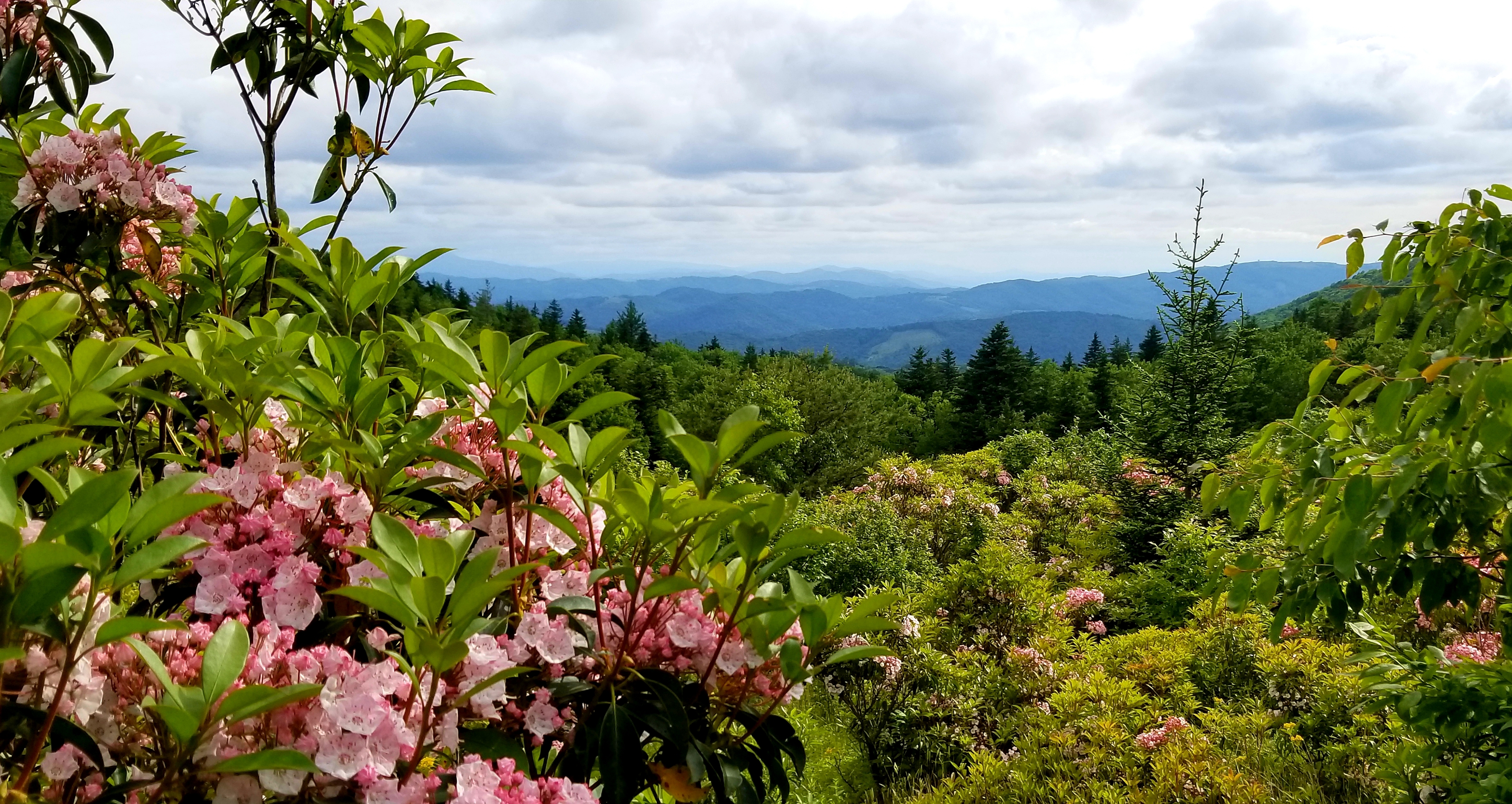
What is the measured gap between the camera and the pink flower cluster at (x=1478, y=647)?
14.1ft

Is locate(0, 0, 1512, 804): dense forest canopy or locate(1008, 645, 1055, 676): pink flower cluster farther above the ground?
locate(0, 0, 1512, 804): dense forest canopy

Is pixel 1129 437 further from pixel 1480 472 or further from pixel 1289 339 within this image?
pixel 1289 339

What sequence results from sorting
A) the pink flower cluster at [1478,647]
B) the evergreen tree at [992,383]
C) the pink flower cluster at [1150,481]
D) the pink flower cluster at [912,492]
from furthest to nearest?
the evergreen tree at [992,383], the pink flower cluster at [1150,481], the pink flower cluster at [912,492], the pink flower cluster at [1478,647]

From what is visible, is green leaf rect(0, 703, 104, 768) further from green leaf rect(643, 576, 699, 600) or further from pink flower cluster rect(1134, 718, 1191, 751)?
pink flower cluster rect(1134, 718, 1191, 751)

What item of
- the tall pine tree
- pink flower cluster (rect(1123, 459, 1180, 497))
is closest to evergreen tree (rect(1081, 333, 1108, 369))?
the tall pine tree

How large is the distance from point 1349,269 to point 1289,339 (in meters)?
49.7

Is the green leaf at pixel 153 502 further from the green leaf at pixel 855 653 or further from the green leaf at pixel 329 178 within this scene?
the green leaf at pixel 329 178

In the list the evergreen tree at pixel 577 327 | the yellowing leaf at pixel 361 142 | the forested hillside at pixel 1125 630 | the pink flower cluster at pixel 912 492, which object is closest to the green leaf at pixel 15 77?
the yellowing leaf at pixel 361 142

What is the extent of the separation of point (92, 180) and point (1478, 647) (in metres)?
6.60

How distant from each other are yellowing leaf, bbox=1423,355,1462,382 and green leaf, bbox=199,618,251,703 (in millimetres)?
1754

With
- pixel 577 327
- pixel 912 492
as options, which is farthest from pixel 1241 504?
pixel 577 327

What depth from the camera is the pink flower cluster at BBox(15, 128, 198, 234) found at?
154 centimetres

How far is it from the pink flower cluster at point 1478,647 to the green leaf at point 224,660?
5.19 meters

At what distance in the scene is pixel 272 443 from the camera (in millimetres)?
1259
